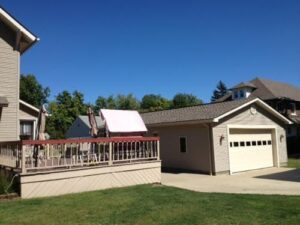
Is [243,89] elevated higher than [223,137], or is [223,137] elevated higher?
[243,89]

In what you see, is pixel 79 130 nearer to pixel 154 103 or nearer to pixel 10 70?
pixel 10 70

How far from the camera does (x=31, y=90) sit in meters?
57.0

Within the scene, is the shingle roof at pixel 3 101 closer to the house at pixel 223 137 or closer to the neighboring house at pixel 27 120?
the neighboring house at pixel 27 120

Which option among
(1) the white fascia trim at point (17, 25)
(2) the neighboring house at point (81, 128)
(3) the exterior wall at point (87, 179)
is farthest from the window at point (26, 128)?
(2) the neighboring house at point (81, 128)

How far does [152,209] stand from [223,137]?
10.2 meters

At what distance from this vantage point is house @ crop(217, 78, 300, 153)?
31.3m

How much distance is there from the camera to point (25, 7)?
582 inches

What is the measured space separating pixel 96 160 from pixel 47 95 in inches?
2081

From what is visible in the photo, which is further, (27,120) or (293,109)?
(293,109)

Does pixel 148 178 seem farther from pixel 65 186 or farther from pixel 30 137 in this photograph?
pixel 30 137

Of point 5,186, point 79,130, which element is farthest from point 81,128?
point 5,186

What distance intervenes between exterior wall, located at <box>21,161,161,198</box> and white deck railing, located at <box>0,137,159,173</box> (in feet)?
0.78

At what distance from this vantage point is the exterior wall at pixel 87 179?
374 inches

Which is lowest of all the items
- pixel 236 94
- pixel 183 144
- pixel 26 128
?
pixel 183 144
